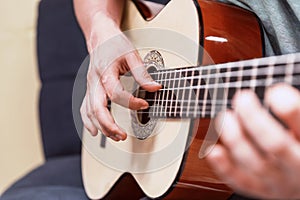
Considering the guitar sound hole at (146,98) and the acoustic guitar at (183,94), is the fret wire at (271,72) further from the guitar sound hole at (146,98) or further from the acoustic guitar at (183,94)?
the guitar sound hole at (146,98)

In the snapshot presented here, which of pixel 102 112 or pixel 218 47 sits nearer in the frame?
pixel 218 47

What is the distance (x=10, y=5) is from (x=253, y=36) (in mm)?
1236

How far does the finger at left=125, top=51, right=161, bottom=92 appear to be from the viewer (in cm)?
84

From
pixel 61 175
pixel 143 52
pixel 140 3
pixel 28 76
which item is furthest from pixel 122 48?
pixel 28 76

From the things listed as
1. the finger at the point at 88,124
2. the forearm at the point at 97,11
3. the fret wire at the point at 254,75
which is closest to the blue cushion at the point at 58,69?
the forearm at the point at 97,11

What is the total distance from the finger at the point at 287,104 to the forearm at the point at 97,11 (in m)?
0.61

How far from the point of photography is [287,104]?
1.61 feet

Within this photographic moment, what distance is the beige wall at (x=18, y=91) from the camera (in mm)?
1801

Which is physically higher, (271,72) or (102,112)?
(271,72)

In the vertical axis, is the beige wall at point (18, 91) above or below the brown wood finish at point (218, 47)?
below

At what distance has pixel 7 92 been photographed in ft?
6.01

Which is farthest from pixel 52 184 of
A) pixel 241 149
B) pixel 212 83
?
pixel 241 149

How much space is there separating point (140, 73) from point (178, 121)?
0.44ft

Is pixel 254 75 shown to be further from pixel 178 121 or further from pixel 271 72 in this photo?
pixel 178 121
